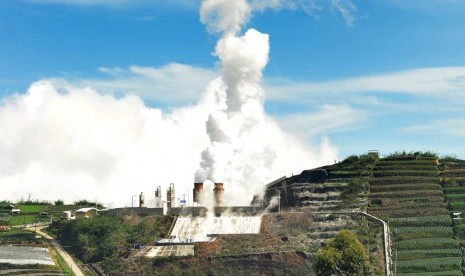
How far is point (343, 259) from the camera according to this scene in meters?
121

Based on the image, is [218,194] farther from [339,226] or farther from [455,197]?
[455,197]

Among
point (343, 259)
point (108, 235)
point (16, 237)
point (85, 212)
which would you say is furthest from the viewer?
point (85, 212)

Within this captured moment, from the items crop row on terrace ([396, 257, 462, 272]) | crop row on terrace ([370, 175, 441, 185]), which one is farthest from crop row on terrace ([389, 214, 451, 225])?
crop row on terrace ([370, 175, 441, 185])

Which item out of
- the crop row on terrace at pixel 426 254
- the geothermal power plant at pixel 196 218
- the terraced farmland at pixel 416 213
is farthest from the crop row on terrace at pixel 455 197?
the geothermal power plant at pixel 196 218

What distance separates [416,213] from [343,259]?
39.3m

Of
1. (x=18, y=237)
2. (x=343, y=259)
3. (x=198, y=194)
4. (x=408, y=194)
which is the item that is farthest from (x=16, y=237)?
(x=408, y=194)

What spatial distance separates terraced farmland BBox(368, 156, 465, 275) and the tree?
1427 cm

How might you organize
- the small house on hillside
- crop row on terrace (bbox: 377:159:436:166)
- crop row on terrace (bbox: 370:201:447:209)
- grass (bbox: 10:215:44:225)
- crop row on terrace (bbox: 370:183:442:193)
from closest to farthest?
crop row on terrace (bbox: 370:201:447:209)
crop row on terrace (bbox: 370:183:442:193)
crop row on terrace (bbox: 377:159:436:166)
the small house on hillside
grass (bbox: 10:215:44:225)

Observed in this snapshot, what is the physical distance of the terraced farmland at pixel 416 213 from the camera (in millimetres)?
137250

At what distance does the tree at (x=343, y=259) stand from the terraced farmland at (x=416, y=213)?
14267mm

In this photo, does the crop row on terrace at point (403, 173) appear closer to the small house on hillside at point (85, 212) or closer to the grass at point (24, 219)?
the small house on hillside at point (85, 212)

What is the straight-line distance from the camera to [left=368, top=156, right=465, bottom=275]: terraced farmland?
13725cm

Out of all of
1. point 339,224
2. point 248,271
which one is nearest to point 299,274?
point 248,271

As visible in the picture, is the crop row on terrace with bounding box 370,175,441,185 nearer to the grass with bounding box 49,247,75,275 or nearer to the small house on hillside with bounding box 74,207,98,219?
the grass with bounding box 49,247,75,275
